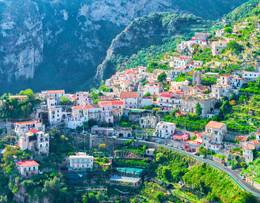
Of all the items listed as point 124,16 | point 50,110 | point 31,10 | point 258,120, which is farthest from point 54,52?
point 258,120

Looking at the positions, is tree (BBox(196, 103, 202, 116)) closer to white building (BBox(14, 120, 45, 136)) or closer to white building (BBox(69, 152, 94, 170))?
white building (BBox(69, 152, 94, 170))

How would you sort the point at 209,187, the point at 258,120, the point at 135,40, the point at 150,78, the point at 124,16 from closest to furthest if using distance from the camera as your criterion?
1. the point at 209,187
2. the point at 258,120
3. the point at 150,78
4. the point at 135,40
5. the point at 124,16

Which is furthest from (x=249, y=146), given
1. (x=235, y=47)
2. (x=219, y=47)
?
(x=219, y=47)

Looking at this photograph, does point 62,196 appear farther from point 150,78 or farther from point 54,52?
point 54,52

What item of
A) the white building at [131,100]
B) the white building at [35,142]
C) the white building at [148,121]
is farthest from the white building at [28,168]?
the white building at [131,100]

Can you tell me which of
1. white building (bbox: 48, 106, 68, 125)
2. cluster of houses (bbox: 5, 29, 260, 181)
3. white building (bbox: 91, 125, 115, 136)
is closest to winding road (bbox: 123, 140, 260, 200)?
cluster of houses (bbox: 5, 29, 260, 181)
